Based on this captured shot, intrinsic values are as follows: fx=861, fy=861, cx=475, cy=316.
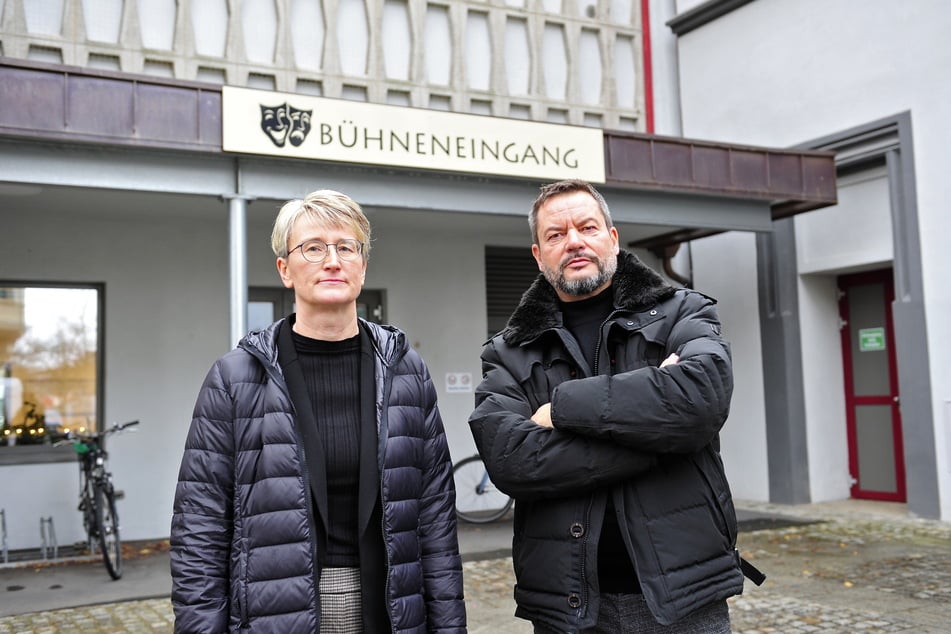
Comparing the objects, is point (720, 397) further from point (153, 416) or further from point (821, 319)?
point (821, 319)

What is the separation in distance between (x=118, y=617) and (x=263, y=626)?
13.4 feet

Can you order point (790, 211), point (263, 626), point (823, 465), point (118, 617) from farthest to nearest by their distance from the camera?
point (823, 465)
point (790, 211)
point (118, 617)
point (263, 626)

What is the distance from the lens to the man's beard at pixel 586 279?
2248mm

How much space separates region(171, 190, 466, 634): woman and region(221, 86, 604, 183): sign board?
4.10m

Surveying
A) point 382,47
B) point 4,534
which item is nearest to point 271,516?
point 4,534

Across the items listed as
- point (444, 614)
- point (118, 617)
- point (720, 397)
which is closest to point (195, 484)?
point (444, 614)

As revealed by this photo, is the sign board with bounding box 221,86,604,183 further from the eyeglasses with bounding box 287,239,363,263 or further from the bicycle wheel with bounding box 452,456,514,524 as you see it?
the eyeglasses with bounding box 287,239,363,263

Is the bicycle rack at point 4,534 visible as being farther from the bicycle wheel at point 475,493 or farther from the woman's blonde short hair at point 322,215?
the woman's blonde short hair at point 322,215

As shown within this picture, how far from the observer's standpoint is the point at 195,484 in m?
2.09

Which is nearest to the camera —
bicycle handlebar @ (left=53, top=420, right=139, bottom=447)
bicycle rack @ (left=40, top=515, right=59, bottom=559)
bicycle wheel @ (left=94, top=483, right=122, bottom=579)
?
bicycle wheel @ (left=94, top=483, right=122, bottom=579)

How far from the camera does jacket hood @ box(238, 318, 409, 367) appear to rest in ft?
7.23

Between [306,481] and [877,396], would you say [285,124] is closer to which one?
[306,481]

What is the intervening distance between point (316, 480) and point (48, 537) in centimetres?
673

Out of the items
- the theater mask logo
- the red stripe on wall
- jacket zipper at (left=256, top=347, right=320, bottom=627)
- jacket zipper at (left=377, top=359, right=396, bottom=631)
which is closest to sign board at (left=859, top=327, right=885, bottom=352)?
the red stripe on wall
